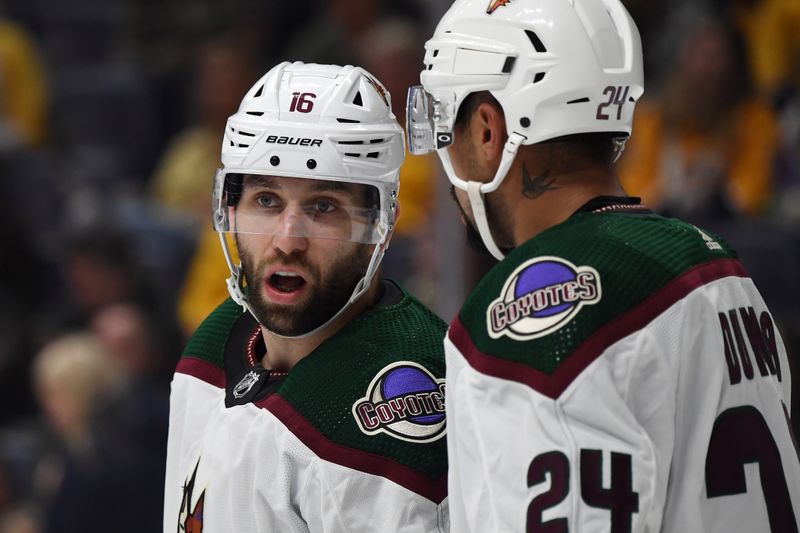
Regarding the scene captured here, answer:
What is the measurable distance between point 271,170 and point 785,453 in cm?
98

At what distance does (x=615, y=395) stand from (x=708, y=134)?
3296mm

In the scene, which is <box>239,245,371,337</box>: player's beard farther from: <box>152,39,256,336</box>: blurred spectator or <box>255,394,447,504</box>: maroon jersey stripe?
<box>152,39,256,336</box>: blurred spectator

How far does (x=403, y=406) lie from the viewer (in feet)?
7.72

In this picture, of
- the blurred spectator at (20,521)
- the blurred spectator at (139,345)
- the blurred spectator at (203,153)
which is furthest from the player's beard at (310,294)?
the blurred spectator at (20,521)

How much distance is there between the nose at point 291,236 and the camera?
246 centimetres

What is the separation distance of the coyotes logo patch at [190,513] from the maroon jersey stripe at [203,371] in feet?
0.55

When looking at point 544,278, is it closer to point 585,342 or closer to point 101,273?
point 585,342

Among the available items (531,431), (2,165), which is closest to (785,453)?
(531,431)

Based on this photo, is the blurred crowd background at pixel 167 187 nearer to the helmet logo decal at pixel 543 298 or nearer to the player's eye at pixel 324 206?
the player's eye at pixel 324 206

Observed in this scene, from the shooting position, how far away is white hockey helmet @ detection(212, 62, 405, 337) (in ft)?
8.08

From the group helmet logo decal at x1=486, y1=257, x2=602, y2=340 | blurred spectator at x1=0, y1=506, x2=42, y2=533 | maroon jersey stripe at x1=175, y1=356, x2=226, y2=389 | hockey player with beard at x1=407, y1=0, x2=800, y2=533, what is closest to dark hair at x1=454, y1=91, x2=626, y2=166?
hockey player with beard at x1=407, y1=0, x2=800, y2=533

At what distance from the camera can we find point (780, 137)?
5211 millimetres

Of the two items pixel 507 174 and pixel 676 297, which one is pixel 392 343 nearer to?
pixel 507 174

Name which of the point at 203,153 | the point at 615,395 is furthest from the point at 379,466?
the point at 203,153
